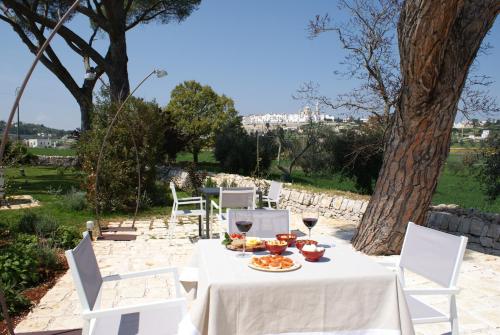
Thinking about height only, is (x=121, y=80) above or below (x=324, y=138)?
above

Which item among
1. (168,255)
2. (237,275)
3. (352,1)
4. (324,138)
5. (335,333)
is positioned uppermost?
(352,1)

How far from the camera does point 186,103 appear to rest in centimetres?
3859

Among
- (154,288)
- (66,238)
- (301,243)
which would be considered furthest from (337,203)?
(301,243)

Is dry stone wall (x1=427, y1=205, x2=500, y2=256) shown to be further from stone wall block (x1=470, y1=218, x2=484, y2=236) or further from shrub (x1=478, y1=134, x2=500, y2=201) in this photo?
shrub (x1=478, y1=134, x2=500, y2=201)

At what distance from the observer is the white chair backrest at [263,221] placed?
3521 mm

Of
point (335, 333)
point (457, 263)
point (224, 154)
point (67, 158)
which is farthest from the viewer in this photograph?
point (67, 158)

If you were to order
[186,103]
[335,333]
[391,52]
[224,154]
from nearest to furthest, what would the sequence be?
[335,333] → [391,52] → [224,154] → [186,103]

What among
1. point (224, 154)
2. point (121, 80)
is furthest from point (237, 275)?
point (224, 154)

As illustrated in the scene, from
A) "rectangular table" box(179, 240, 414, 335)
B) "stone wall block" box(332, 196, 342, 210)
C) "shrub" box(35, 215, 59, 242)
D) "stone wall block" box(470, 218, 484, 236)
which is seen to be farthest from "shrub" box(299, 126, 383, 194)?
"rectangular table" box(179, 240, 414, 335)

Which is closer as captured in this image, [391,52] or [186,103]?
[391,52]

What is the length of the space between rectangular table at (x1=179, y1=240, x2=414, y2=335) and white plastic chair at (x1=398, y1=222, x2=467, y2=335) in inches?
11.5

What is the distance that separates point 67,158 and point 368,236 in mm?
24182

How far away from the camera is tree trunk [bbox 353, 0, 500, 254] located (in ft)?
15.1

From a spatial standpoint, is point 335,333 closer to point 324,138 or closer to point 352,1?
point 352,1
